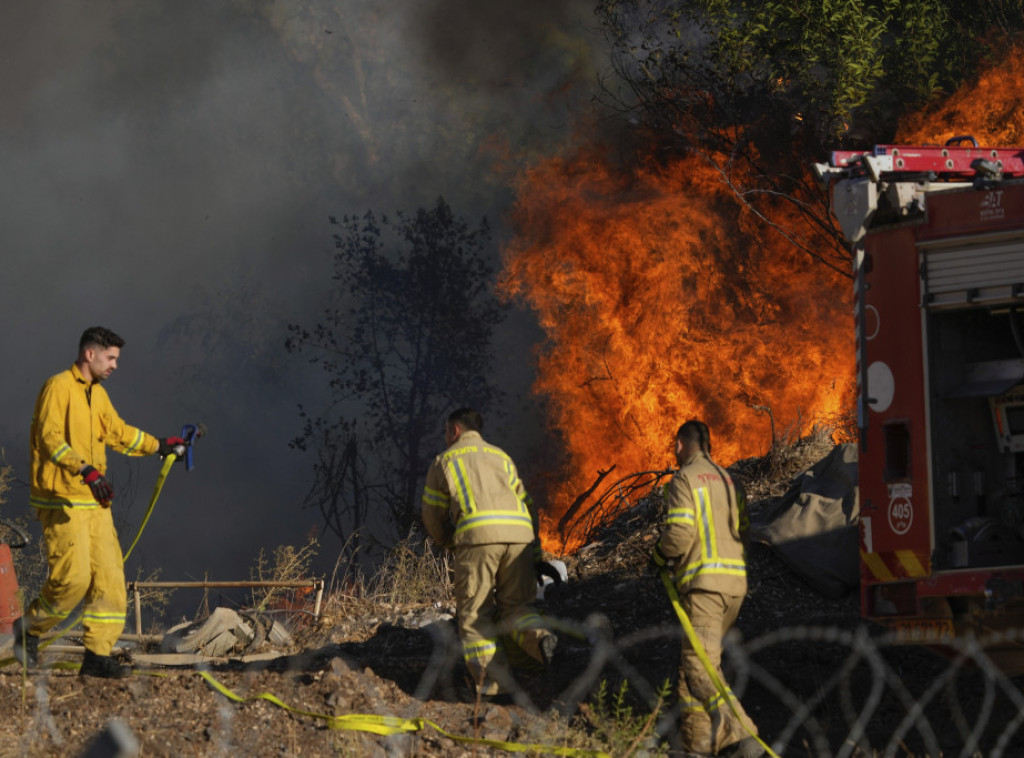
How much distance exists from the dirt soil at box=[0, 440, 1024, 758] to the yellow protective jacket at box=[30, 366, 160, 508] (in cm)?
104

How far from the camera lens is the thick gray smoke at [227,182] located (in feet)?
48.8

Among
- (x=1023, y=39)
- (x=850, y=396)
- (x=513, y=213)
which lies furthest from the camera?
(x=513, y=213)

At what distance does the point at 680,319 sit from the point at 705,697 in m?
8.34

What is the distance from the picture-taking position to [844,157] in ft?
20.1

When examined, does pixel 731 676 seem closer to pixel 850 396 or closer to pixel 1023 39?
pixel 850 396

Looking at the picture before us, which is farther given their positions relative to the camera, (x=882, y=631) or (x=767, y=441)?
(x=767, y=441)

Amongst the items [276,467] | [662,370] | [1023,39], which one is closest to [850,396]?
[662,370]

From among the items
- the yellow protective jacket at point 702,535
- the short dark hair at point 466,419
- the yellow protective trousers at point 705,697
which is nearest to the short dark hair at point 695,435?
the yellow protective jacket at point 702,535

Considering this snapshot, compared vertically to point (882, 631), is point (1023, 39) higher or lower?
higher

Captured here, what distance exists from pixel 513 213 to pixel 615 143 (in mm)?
1804

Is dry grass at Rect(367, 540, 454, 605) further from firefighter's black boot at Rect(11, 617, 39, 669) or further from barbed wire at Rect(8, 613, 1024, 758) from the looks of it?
firefighter's black boot at Rect(11, 617, 39, 669)

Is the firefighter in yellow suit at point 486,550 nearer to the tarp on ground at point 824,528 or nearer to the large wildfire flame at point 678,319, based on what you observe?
the tarp on ground at point 824,528

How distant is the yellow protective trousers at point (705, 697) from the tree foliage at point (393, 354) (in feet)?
31.8

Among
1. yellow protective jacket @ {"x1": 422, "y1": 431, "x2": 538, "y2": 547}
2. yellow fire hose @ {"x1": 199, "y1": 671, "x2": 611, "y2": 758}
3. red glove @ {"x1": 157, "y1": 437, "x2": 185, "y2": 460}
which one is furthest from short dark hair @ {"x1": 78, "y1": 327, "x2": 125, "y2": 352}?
yellow fire hose @ {"x1": 199, "y1": 671, "x2": 611, "y2": 758}
